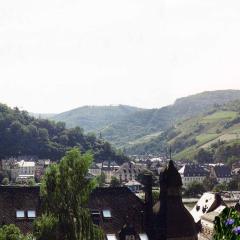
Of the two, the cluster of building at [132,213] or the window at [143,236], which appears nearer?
the cluster of building at [132,213]

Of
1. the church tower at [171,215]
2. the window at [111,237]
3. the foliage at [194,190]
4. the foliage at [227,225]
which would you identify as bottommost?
the foliage at [194,190]

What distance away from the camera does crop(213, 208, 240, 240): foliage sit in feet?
48.5

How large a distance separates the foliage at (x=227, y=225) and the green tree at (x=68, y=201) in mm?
28843

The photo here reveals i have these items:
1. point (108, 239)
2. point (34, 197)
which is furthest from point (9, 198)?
point (108, 239)

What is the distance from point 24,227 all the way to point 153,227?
488 inches

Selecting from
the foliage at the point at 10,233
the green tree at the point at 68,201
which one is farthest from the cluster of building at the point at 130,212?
the foliage at the point at 10,233

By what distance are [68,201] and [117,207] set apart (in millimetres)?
13464

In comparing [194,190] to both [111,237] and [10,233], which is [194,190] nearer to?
[111,237]

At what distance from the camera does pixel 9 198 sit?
55375 mm

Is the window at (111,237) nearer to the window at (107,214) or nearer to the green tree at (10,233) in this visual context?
the window at (107,214)

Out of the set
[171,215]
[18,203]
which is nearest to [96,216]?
[171,215]

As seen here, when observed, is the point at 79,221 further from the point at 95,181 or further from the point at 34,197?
the point at 34,197

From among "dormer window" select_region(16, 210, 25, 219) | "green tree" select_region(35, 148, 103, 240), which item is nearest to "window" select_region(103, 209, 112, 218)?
"dormer window" select_region(16, 210, 25, 219)

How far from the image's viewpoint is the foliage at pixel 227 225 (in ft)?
48.5
